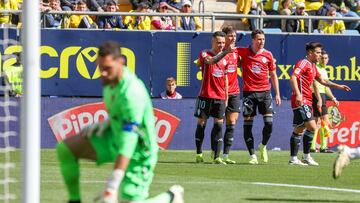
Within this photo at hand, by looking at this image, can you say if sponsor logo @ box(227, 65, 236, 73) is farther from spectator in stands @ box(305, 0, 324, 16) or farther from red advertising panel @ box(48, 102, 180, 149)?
spectator in stands @ box(305, 0, 324, 16)

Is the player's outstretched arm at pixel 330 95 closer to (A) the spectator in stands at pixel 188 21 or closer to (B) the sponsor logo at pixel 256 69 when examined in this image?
(A) the spectator in stands at pixel 188 21

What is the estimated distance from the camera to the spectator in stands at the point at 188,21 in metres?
24.8

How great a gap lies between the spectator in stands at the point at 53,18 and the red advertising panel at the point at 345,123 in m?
6.39

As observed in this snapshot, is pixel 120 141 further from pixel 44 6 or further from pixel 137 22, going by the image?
pixel 137 22

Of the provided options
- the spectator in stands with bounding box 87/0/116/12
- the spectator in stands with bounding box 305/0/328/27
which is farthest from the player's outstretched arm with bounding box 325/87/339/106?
the spectator in stands with bounding box 87/0/116/12

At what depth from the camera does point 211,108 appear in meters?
19.7

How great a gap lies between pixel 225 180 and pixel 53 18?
8.49 m

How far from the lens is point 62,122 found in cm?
2333

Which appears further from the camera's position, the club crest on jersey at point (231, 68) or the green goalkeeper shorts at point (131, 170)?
the club crest on jersey at point (231, 68)

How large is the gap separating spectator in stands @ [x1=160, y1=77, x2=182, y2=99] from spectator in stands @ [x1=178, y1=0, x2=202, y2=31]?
1.73m

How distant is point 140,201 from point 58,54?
13887mm

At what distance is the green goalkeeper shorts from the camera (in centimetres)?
973

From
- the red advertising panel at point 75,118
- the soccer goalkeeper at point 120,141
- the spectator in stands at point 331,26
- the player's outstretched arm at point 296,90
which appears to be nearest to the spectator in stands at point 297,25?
the spectator in stands at point 331,26

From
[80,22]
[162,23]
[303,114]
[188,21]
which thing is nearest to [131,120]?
[303,114]
